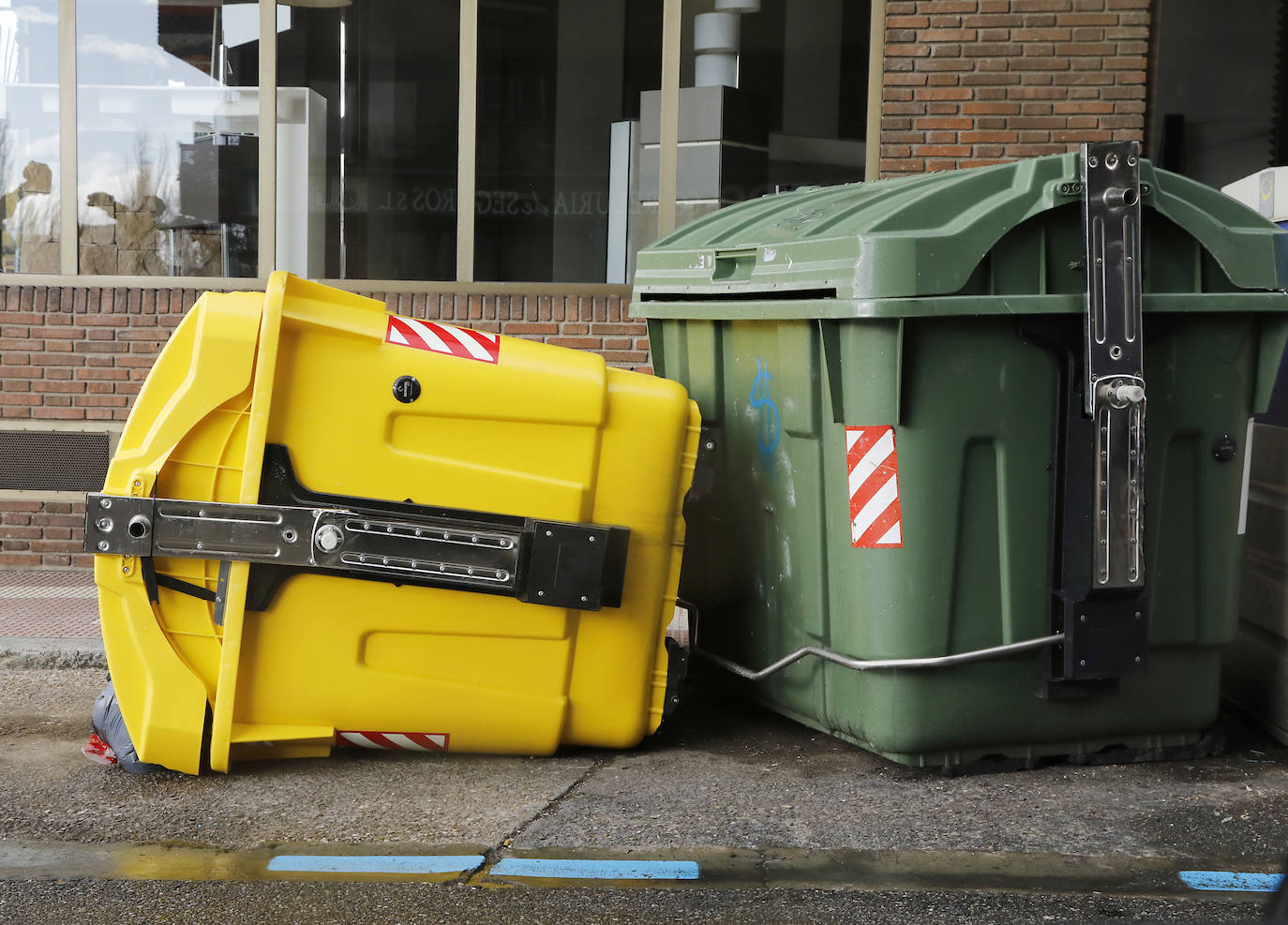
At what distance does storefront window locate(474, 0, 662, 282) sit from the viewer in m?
7.62

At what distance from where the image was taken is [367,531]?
3.86m

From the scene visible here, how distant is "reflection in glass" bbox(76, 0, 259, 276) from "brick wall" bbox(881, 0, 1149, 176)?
358 centimetres

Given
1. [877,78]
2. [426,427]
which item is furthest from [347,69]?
[426,427]

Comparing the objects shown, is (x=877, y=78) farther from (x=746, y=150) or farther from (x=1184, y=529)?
(x=1184, y=529)

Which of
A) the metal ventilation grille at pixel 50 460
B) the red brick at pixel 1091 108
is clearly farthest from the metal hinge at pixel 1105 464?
the metal ventilation grille at pixel 50 460

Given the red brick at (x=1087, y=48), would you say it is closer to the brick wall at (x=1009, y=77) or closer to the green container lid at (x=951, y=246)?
the brick wall at (x=1009, y=77)

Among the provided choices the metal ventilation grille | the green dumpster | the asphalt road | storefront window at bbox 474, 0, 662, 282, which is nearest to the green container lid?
the green dumpster

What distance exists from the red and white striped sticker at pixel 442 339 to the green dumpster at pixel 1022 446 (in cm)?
93

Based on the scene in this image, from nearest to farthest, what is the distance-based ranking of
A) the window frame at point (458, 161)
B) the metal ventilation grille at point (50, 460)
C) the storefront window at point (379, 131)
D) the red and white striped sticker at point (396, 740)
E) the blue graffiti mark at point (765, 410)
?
the red and white striped sticker at point (396, 740), the blue graffiti mark at point (765, 410), the metal ventilation grille at point (50, 460), the window frame at point (458, 161), the storefront window at point (379, 131)

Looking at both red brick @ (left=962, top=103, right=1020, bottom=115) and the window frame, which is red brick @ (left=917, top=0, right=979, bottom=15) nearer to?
the window frame

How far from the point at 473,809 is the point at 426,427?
1.11 m

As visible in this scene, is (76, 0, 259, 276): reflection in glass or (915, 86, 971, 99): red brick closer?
(915, 86, 971, 99): red brick

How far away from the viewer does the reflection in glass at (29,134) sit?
24.2 ft

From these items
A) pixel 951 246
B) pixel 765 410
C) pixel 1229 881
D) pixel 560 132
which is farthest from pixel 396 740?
pixel 560 132
